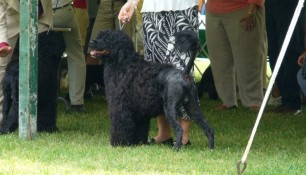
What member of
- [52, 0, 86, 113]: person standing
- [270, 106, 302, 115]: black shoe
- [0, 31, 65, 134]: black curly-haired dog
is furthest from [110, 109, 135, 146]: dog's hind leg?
[270, 106, 302, 115]: black shoe

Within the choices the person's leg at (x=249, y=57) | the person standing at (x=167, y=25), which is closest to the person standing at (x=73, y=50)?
the person's leg at (x=249, y=57)

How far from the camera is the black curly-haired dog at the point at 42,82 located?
9555 mm

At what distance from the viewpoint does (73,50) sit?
11.8 meters

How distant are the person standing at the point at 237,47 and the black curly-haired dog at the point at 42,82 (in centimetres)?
253

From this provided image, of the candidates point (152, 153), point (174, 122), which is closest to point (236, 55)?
point (174, 122)

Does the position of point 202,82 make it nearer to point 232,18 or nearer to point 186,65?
point 232,18

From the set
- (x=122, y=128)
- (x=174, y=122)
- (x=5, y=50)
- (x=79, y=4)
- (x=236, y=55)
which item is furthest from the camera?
(x=79, y=4)

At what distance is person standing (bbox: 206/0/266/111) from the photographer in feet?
37.7

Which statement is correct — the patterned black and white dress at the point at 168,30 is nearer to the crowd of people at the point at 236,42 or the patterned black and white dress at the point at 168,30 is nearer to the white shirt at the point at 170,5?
the white shirt at the point at 170,5

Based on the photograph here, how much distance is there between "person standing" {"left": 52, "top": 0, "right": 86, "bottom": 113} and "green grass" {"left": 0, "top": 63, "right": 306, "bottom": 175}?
0.99 m

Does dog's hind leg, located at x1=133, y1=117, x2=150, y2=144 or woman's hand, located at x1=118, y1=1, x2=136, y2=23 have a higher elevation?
woman's hand, located at x1=118, y1=1, x2=136, y2=23

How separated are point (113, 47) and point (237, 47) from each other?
3.33 meters

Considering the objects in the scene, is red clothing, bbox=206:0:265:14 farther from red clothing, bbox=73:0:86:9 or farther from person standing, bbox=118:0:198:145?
person standing, bbox=118:0:198:145

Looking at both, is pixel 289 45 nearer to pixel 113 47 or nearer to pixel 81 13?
pixel 81 13
